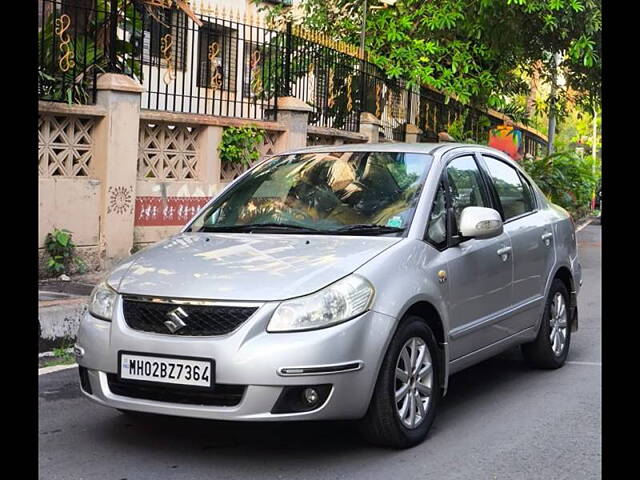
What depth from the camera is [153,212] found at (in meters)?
11.1

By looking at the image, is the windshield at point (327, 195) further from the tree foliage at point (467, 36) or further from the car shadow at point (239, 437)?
the tree foliage at point (467, 36)

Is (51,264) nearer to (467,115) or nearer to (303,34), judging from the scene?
(303,34)

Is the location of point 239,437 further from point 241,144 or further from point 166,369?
point 241,144

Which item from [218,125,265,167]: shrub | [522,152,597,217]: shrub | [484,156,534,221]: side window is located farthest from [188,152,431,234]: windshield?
[522,152,597,217]: shrub

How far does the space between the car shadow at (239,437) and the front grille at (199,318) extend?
61cm

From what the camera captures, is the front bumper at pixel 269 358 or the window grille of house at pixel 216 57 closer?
the front bumper at pixel 269 358

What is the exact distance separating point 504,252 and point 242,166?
6357mm

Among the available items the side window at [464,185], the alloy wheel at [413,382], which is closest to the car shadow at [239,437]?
the alloy wheel at [413,382]

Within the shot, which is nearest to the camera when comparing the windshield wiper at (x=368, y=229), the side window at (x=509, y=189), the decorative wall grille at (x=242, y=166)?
the windshield wiper at (x=368, y=229)

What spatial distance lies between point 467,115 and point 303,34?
8342mm

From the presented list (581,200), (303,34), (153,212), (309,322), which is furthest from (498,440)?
(581,200)

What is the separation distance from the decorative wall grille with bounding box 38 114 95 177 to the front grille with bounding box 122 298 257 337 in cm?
514

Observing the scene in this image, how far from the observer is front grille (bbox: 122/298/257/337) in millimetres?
4809

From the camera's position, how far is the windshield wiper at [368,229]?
5.68 metres
